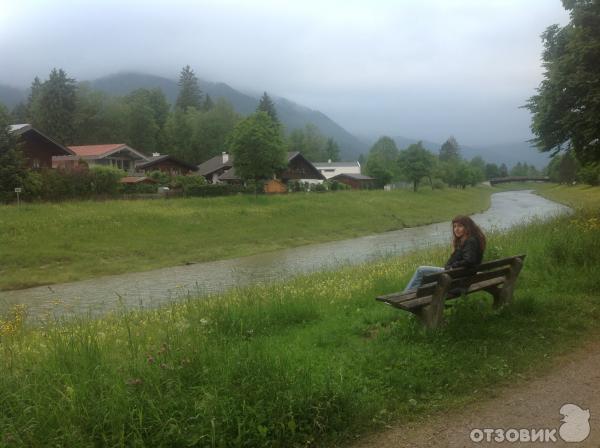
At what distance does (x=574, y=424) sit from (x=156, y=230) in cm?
2805

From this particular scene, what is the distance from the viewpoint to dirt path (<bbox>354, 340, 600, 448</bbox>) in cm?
430

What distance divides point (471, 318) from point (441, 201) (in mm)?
61278

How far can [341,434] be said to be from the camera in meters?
4.37

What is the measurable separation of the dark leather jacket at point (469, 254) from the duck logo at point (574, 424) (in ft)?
8.34

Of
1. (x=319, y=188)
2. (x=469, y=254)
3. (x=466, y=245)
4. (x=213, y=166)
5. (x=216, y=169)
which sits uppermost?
(x=213, y=166)

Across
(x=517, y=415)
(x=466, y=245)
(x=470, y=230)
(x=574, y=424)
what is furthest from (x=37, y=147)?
(x=574, y=424)

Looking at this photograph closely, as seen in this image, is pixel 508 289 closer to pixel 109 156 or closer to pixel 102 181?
pixel 102 181

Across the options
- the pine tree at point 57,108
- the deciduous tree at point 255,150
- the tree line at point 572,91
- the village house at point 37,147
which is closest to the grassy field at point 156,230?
the deciduous tree at point 255,150

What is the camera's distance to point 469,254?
7.18m

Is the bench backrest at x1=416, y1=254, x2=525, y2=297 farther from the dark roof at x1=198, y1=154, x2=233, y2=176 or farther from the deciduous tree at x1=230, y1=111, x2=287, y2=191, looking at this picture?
the dark roof at x1=198, y1=154, x2=233, y2=176

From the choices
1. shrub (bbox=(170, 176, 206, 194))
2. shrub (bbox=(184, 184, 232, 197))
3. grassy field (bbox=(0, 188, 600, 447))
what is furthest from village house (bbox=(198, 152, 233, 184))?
grassy field (bbox=(0, 188, 600, 447))

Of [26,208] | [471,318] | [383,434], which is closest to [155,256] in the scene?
[26,208]

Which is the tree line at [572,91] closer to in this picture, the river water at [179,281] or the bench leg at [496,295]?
the river water at [179,281]

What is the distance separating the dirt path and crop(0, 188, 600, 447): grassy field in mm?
183
